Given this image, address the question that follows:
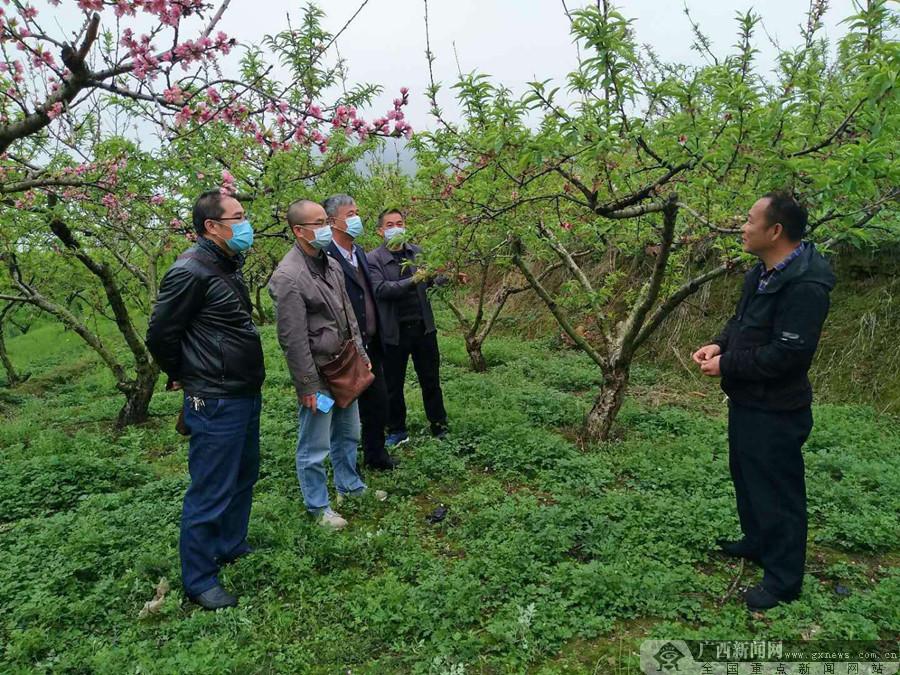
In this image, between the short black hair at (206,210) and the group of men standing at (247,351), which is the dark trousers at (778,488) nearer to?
the group of men standing at (247,351)

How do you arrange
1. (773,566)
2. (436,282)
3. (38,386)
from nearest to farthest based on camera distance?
1. (773,566)
2. (436,282)
3. (38,386)

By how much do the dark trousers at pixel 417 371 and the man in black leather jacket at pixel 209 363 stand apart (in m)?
2.28

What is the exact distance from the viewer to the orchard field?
2.93m

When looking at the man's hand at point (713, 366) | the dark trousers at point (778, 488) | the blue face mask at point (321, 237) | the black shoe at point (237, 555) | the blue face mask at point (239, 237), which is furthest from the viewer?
the blue face mask at point (321, 237)

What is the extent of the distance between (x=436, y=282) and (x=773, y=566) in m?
3.75

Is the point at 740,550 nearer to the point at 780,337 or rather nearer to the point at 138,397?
the point at 780,337

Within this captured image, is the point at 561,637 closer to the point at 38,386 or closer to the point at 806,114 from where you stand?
the point at 806,114

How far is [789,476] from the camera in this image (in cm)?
304

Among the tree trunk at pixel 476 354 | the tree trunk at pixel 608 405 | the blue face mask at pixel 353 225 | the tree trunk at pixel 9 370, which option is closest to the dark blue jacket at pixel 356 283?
the blue face mask at pixel 353 225

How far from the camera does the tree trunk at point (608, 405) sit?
561 centimetres

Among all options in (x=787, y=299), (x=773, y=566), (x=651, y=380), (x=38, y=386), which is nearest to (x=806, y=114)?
(x=787, y=299)

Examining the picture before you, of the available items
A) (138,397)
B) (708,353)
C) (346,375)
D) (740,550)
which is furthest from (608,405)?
(138,397)

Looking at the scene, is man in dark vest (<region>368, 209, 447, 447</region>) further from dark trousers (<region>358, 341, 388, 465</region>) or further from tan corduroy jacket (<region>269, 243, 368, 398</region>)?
tan corduroy jacket (<region>269, 243, 368, 398</region>)

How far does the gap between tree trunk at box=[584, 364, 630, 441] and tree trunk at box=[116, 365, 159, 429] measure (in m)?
5.26
